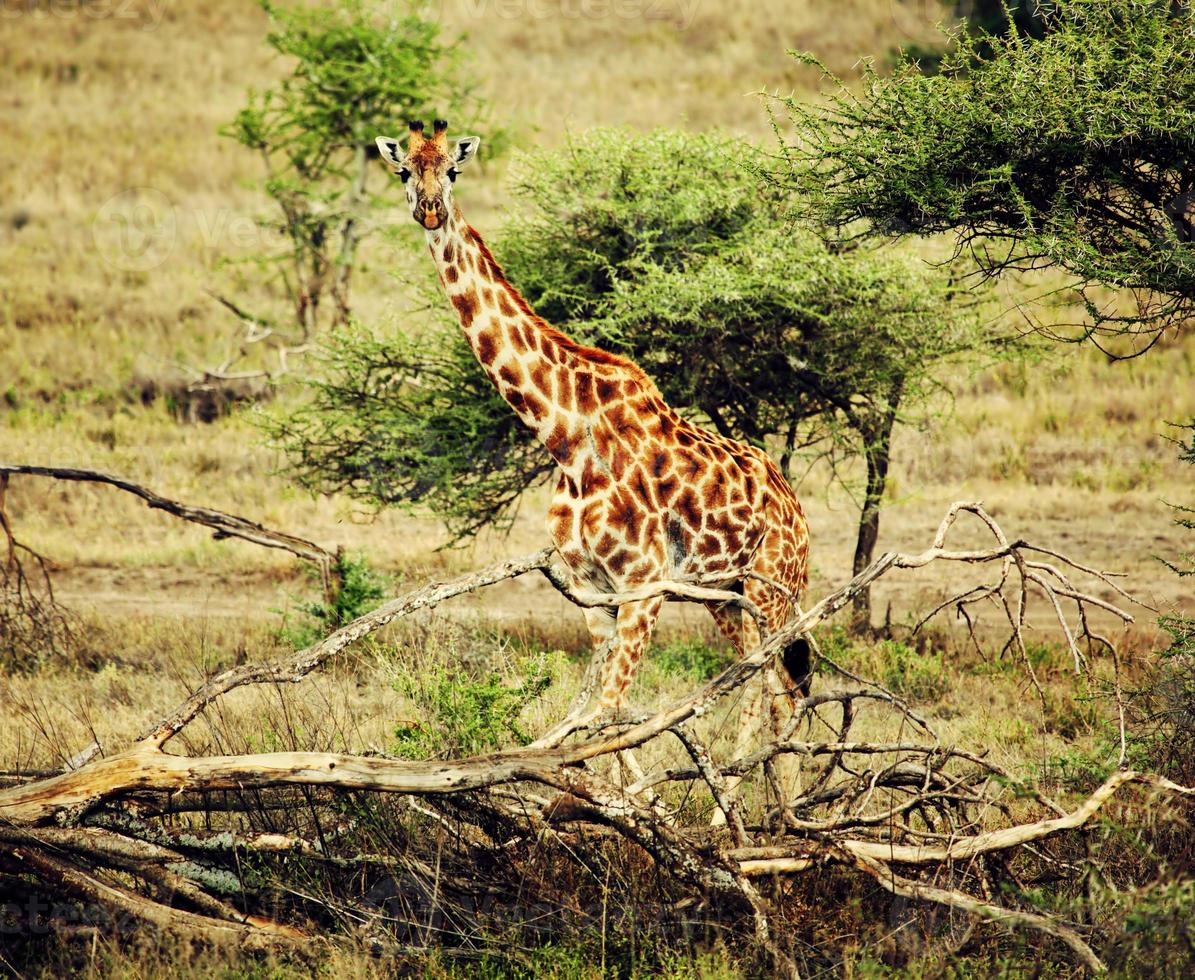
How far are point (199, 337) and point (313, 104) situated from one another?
6812 millimetres

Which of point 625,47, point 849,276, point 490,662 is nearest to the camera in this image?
point 490,662

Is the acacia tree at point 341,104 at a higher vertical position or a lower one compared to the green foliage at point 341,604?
higher

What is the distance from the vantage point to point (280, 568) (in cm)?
1523

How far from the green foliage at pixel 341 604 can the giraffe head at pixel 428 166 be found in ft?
17.7

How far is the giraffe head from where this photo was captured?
6082mm

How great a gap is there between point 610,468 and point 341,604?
4995 millimetres

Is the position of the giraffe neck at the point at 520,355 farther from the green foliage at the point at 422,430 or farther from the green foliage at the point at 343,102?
the green foliage at the point at 343,102

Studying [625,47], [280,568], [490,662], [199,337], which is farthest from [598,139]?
[625,47]

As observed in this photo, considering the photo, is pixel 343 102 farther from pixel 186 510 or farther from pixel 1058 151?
pixel 1058 151

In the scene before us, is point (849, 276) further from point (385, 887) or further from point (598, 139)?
point (385, 887)

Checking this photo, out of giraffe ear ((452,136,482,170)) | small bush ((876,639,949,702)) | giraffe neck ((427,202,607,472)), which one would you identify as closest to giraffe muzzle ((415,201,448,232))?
giraffe ear ((452,136,482,170))

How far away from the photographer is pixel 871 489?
42.5 feet

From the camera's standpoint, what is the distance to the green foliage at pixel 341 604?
1092 cm

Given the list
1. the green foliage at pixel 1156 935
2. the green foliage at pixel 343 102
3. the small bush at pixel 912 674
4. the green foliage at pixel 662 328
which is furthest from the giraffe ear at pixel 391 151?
the green foliage at pixel 343 102
